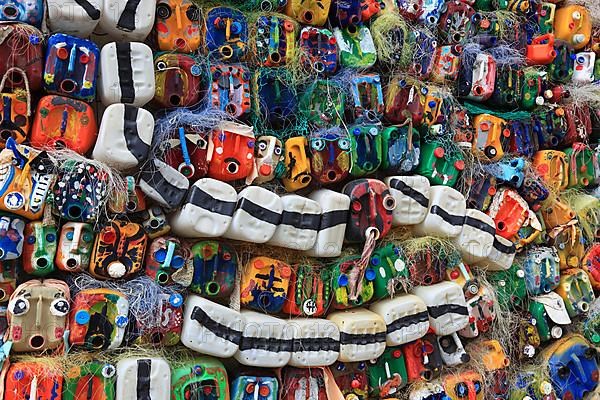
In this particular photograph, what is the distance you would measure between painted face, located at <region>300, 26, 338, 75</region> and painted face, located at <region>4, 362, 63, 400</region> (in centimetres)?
119

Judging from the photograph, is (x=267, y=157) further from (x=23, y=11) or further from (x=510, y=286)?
(x=510, y=286)

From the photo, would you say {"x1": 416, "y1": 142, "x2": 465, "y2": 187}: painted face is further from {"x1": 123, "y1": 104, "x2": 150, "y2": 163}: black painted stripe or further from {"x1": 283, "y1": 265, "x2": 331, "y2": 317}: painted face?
{"x1": 123, "y1": 104, "x2": 150, "y2": 163}: black painted stripe

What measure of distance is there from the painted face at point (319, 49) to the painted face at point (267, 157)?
0.31m

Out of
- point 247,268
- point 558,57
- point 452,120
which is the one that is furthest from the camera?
point 558,57

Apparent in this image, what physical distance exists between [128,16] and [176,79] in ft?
0.71

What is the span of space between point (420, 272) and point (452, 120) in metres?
0.57

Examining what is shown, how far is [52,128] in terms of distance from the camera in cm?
179

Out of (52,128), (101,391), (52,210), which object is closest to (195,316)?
(101,391)

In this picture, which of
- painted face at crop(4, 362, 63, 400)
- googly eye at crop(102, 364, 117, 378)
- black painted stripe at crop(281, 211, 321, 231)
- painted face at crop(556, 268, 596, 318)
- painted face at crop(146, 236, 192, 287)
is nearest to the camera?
painted face at crop(4, 362, 63, 400)

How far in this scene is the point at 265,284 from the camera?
2041 mm

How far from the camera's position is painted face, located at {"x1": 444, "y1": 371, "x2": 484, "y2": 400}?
7.48ft

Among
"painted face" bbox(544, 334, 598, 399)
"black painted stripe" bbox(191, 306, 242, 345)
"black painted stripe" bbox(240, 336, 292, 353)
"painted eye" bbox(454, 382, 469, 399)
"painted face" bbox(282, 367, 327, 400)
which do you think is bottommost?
"painted face" bbox(544, 334, 598, 399)

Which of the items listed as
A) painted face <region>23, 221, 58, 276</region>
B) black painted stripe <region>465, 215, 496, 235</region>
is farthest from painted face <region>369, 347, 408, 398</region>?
painted face <region>23, 221, 58, 276</region>

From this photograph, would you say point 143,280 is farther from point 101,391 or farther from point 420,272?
point 420,272
